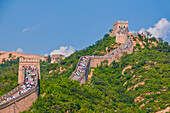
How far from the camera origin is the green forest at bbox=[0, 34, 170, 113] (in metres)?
47.5

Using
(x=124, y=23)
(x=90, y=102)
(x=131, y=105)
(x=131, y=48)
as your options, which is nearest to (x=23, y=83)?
(x=90, y=102)

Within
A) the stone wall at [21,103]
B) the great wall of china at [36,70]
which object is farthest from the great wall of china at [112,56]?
the stone wall at [21,103]

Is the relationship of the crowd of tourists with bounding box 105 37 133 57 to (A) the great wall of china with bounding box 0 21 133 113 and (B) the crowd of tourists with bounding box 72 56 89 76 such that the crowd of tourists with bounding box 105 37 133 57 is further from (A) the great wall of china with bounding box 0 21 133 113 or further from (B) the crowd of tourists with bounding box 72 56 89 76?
Answer: (B) the crowd of tourists with bounding box 72 56 89 76

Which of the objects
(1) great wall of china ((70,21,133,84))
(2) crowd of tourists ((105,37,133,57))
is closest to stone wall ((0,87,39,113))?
(1) great wall of china ((70,21,133,84))

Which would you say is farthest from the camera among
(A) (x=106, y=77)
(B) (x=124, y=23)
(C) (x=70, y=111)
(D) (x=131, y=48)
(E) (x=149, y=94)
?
(B) (x=124, y=23)

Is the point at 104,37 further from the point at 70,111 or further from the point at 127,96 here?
the point at 70,111

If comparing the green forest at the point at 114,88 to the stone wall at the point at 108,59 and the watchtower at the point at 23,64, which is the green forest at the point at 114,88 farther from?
the watchtower at the point at 23,64

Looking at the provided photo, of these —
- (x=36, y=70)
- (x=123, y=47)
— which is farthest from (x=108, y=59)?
(x=36, y=70)

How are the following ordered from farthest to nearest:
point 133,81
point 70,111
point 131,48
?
point 131,48
point 133,81
point 70,111

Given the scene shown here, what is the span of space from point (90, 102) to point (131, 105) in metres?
6.50

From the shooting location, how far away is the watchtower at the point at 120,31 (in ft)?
251

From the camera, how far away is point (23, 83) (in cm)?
4853

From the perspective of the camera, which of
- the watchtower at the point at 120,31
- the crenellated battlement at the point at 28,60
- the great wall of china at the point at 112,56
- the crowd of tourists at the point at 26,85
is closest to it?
the crowd of tourists at the point at 26,85

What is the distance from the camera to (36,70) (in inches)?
2056
